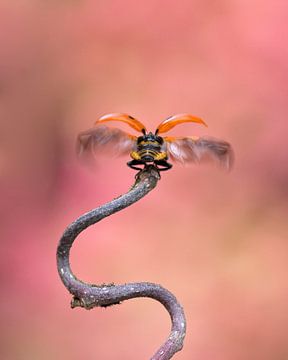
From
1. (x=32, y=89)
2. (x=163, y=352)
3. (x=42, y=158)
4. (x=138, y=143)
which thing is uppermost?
(x=32, y=89)

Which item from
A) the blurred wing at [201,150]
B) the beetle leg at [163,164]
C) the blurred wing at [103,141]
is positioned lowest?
the beetle leg at [163,164]

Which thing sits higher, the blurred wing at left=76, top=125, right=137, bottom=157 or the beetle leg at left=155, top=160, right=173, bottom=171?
the blurred wing at left=76, top=125, right=137, bottom=157

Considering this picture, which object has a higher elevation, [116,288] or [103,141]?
[103,141]

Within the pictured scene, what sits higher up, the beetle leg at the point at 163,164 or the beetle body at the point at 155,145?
the beetle body at the point at 155,145

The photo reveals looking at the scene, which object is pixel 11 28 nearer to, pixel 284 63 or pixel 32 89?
pixel 32 89

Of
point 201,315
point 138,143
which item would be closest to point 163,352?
point 138,143
